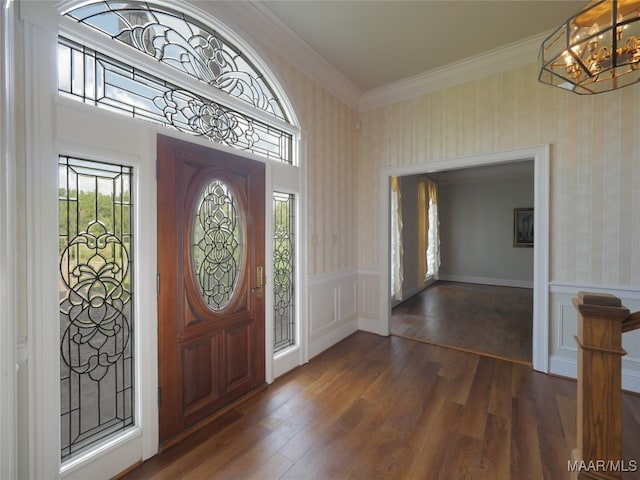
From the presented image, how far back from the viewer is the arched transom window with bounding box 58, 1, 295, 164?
5.43 feet

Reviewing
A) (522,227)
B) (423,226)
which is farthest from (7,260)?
(522,227)

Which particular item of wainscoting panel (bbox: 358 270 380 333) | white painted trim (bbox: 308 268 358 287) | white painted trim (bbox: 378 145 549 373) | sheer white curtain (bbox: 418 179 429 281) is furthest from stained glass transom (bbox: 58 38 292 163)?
sheer white curtain (bbox: 418 179 429 281)

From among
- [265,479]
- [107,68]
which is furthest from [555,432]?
[107,68]

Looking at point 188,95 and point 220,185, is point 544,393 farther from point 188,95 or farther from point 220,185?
point 188,95

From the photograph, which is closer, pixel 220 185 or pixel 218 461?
pixel 218 461

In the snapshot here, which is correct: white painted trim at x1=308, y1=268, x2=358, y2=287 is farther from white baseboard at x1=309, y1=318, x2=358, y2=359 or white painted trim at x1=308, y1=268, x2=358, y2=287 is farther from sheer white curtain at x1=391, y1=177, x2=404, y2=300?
sheer white curtain at x1=391, y1=177, x2=404, y2=300

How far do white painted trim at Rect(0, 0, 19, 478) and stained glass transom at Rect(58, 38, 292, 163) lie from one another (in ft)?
1.26

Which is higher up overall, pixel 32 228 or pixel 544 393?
pixel 32 228

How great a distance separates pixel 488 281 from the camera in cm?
811

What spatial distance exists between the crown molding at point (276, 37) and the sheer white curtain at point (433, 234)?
5.02m

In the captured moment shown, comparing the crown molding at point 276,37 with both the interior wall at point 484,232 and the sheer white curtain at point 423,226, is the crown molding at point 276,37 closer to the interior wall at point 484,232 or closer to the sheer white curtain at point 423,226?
the sheer white curtain at point 423,226

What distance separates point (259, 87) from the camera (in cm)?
276

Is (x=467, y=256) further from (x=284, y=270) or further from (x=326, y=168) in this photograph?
(x=284, y=270)

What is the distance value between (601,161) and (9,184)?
14.1 ft
